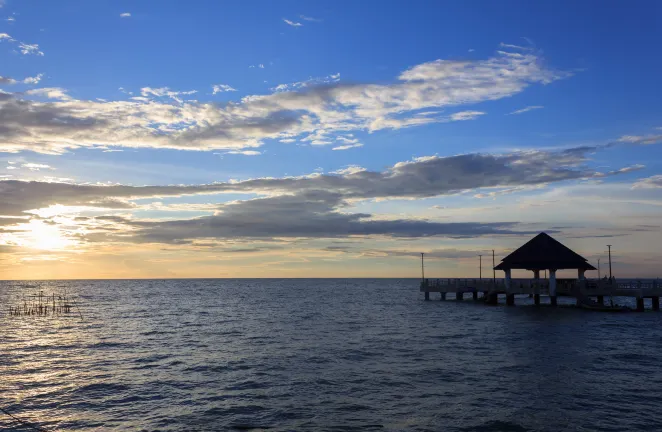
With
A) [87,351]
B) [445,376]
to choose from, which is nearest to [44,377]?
[87,351]

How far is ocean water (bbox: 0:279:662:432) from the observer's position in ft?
62.9

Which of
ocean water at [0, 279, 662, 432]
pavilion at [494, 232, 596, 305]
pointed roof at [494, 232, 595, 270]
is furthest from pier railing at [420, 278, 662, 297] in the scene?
ocean water at [0, 279, 662, 432]

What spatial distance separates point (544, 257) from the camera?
59.0 m

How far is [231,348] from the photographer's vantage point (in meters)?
36.8

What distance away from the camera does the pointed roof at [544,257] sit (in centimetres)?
5809

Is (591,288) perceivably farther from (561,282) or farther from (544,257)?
(544,257)

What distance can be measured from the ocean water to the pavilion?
11.2 metres

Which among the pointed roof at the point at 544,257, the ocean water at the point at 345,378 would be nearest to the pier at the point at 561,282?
the pointed roof at the point at 544,257

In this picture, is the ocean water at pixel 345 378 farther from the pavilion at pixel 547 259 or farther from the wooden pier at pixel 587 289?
the pavilion at pixel 547 259

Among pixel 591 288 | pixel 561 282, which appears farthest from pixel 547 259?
pixel 591 288

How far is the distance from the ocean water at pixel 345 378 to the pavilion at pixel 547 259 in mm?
11172

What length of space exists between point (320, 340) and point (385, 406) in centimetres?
1962

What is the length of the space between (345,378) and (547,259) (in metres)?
40.8

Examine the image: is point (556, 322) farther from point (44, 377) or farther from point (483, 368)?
point (44, 377)
